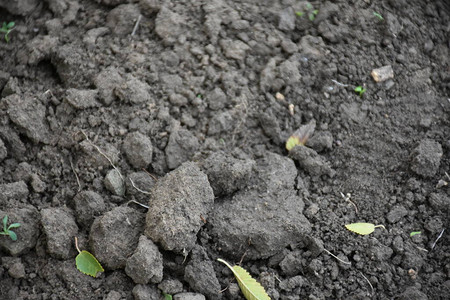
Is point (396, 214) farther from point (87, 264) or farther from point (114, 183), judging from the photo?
point (87, 264)

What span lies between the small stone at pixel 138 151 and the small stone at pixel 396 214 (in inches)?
53.3

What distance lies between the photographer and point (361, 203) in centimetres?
260

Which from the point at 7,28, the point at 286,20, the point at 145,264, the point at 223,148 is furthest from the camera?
the point at 286,20

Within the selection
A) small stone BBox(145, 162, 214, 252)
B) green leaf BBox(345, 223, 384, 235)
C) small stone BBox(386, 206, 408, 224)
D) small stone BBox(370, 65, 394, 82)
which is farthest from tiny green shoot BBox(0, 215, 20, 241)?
small stone BBox(370, 65, 394, 82)

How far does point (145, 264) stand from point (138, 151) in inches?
26.6

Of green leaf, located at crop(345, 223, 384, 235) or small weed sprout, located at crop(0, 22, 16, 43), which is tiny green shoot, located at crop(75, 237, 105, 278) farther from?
small weed sprout, located at crop(0, 22, 16, 43)

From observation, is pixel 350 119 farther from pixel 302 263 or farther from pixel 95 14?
pixel 95 14

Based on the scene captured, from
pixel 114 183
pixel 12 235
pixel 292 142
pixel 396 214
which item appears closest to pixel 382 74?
pixel 292 142

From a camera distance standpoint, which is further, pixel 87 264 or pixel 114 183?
pixel 114 183

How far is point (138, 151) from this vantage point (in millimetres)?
2568

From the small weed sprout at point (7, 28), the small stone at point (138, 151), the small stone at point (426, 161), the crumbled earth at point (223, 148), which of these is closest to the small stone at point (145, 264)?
the crumbled earth at point (223, 148)

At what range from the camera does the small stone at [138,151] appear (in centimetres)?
256

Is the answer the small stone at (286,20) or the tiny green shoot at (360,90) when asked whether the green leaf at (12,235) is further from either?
the tiny green shoot at (360,90)

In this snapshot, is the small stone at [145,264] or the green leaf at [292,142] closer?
the small stone at [145,264]
